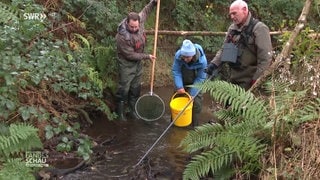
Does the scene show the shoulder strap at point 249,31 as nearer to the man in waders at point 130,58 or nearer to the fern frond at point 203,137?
the fern frond at point 203,137

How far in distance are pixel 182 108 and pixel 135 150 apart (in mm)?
1048

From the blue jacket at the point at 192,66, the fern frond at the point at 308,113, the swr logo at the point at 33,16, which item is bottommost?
the fern frond at the point at 308,113

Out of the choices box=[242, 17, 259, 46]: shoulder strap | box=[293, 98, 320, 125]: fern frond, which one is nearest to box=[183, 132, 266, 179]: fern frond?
box=[293, 98, 320, 125]: fern frond

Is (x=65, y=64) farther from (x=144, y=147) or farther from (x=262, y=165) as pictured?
(x=262, y=165)

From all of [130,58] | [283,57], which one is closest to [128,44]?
[130,58]

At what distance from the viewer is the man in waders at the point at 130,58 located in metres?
7.90

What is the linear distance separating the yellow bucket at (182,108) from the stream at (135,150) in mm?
233

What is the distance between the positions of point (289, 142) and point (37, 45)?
154 inches

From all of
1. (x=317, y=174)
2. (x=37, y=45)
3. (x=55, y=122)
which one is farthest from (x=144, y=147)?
(x=317, y=174)

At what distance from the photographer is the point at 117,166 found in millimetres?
6027

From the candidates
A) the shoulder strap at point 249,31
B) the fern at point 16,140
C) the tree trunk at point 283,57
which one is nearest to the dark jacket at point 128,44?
the shoulder strap at point 249,31

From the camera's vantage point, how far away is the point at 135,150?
6645 mm

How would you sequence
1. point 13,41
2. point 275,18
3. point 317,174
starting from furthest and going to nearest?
point 275,18 → point 13,41 → point 317,174

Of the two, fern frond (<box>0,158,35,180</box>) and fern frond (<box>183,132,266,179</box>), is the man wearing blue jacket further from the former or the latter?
fern frond (<box>0,158,35,180</box>)
